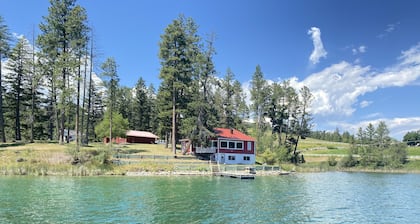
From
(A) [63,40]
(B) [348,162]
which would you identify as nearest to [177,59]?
(A) [63,40]

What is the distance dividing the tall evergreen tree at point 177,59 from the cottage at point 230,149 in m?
6.14

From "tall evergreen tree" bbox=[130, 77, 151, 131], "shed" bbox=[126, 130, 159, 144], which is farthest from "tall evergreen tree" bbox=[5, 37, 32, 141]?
"tall evergreen tree" bbox=[130, 77, 151, 131]

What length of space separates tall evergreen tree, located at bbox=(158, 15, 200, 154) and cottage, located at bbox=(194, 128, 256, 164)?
20.1 ft

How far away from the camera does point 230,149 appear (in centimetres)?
5153

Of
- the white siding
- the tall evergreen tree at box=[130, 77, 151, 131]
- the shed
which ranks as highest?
the tall evergreen tree at box=[130, 77, 151, 131]

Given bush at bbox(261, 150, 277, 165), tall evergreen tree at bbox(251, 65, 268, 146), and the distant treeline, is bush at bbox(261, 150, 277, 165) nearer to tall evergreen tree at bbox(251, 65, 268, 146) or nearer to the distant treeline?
tall evergreen tree at bbox(251, 65, 268, 146)

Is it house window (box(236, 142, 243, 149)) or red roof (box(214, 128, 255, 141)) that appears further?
house window (box(236, 142, 243, 149))

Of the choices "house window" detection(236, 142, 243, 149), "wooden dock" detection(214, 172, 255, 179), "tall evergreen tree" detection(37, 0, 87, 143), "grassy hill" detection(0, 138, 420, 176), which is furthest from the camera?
"house window" detection(236, 142, 243, 149)

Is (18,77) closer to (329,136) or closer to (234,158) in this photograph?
(234,158)

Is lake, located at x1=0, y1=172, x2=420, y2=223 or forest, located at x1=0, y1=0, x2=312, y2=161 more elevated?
forest, located at x1=0, y1=0, x2=312, y2=161

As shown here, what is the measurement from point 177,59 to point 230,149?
16145mm

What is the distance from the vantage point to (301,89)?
6600 cm

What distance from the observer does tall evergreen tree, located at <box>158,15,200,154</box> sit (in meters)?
47.7

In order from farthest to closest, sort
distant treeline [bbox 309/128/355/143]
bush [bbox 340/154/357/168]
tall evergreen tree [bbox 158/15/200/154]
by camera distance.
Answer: distant treeline [bbox 309/128/355/143], bush [bbox 340/154/357/168], tall evergreen tree [bbox 158/15/200/154]
